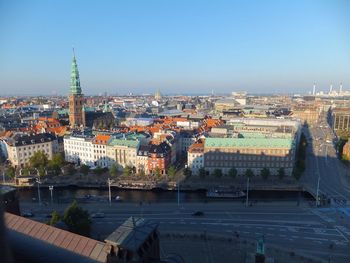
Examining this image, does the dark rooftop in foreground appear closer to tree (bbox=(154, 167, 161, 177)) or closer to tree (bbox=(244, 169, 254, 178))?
tree (bbox=(244, 169, 254, 178))

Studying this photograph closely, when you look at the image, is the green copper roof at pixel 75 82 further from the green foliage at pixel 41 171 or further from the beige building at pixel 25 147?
the green foliage at pixel 41 171

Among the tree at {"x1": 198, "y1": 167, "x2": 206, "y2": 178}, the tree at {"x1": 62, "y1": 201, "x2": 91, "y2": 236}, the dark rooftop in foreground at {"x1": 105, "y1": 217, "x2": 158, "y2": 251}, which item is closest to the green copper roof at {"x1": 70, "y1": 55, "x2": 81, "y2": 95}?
the tree at {"x1": 198, "y1": 167, "x2": 206, "y2": 178}

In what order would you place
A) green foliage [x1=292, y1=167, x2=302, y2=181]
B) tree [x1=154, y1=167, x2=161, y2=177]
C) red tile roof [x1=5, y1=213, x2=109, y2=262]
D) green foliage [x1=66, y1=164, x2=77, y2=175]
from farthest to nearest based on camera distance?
green foliage [x1=66, y1=164, x2=77, y2=175], tree [x1=154, y1=167, x2=161, y2=177], green foliage [x1=292, y1=167, x2=302, y2=181], red tile roof [x1=5, y1=213, x2=109, y2=262]

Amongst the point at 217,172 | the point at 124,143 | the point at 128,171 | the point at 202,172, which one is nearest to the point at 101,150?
the point at 124,143

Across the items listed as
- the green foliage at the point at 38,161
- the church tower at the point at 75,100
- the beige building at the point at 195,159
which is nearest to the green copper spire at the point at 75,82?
the church tower at the point at 75,100

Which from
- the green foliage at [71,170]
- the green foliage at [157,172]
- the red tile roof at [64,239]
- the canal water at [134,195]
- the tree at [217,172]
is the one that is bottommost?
the canal water at [134,195]

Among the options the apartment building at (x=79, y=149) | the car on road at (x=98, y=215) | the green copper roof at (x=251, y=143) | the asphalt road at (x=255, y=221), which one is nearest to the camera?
the asphalt road at (x=255, y=221)
